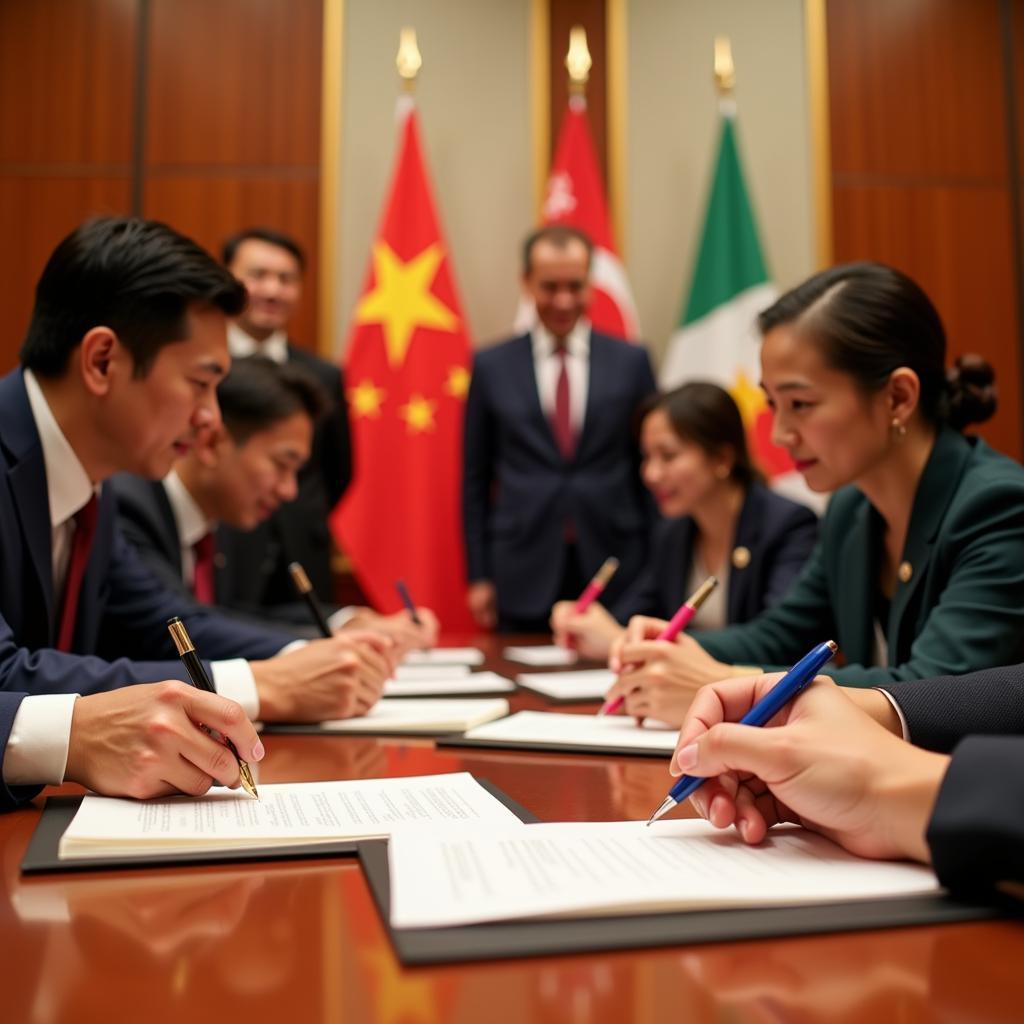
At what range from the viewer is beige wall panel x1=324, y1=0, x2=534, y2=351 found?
4.89 meters

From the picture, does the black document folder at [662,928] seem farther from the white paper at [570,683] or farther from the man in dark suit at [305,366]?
the man in dark suit at [305,366]

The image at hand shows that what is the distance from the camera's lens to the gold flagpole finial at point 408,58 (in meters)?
4.65

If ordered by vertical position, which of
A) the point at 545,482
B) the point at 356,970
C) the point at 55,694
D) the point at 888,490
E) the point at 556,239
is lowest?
the point at 356,970

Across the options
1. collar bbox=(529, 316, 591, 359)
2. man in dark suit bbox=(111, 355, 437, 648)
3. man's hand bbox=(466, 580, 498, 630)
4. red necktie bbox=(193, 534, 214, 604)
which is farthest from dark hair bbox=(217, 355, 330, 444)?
collar bbox=(529, 316, 591, 359)

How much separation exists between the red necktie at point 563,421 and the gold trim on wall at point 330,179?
50.7 inches

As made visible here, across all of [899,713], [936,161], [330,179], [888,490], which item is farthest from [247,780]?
[936,161]

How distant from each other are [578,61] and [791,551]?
2852 millimetres

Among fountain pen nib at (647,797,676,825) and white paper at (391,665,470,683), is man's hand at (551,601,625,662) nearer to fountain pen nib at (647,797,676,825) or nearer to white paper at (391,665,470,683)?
white paper at (391,665,470,683)

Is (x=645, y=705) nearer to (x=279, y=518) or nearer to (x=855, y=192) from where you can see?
(x=279, y=518)

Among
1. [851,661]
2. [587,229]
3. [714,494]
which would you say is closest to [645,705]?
[851,661]

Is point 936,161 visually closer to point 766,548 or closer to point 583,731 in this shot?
point 766,548

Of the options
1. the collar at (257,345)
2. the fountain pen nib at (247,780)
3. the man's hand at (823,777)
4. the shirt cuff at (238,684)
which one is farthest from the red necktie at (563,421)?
the man's hand at (823,777)

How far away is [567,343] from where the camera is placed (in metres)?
3.99

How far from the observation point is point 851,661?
1919mm
